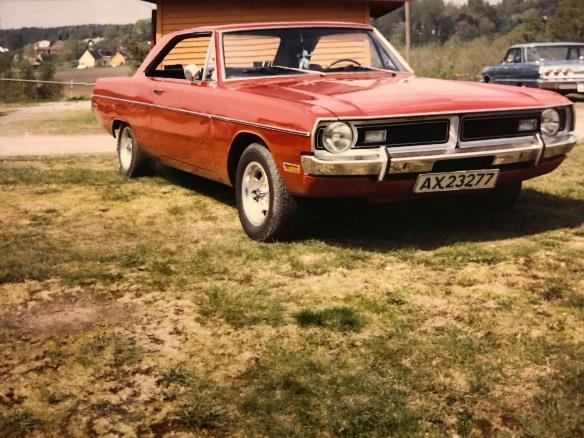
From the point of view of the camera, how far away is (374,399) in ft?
8.39

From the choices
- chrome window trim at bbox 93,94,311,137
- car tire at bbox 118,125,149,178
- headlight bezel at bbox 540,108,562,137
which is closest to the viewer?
chrome window trim at bbox 93,94,311,137

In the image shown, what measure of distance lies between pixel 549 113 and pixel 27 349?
3638mm

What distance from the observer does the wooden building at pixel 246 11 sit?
16797 millimetres

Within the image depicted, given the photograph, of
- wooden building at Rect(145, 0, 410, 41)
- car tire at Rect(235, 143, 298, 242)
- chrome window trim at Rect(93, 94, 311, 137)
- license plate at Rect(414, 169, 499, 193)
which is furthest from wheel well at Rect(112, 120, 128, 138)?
wooden building at Rect(145, 0, 410, 41)

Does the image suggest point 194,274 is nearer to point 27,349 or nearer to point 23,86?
point 27,349

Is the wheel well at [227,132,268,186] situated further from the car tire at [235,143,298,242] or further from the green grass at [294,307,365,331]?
the green grass at [294,307,365,331]

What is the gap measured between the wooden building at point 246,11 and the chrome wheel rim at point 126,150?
9.82m

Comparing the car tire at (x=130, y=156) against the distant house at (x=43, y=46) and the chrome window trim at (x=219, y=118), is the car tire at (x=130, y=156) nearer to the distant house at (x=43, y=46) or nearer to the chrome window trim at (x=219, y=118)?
the chrome window trim at (x=219, y=118)

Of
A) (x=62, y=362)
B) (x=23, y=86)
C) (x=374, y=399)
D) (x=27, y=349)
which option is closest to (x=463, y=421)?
(x=374, y=399)

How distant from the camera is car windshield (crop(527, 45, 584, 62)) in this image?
59.3 ft

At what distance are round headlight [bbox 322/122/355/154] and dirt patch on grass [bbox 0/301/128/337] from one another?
1544 mm

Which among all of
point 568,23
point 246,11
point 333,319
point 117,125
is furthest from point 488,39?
point 333,319

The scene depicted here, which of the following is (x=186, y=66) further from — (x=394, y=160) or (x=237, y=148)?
(x=394, y=160)

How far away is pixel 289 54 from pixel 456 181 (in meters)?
1.89
